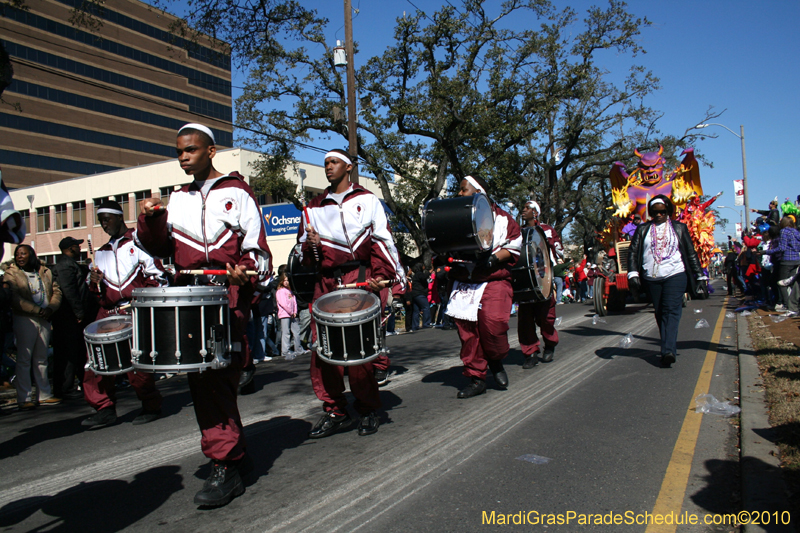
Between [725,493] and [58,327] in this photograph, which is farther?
[58,327]

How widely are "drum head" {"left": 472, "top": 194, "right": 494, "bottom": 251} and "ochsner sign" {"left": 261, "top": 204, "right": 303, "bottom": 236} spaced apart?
31286mm

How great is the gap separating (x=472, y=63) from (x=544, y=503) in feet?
78.6

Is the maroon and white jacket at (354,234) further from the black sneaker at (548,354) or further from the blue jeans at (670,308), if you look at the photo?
the blue jeans at (670,308)

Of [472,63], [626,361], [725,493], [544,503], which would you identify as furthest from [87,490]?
[472,63]

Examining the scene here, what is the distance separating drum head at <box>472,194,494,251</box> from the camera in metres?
5.40

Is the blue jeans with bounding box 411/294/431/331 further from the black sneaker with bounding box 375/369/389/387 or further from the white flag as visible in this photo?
the white flag

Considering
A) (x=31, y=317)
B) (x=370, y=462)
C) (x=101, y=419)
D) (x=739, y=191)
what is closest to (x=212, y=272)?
(x=370, y=462)

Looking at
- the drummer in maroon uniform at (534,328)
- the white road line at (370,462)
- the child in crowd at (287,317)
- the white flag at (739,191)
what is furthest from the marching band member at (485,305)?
the white flag at (739,191)

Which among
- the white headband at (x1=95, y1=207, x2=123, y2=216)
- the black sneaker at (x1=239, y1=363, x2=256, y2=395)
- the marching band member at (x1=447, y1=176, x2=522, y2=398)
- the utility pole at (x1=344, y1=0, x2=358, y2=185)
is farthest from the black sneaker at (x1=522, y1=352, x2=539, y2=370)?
the utility pole at (x1=344, y1=0, x2=358, y2=185)

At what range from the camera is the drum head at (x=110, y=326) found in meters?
5.10

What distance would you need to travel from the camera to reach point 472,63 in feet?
82.5

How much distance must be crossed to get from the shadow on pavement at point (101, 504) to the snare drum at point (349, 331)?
126 centimetres

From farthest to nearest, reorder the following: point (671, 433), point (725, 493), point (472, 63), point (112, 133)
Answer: point (112, 133) → point (472, 63) → point (671, 433) → point (725, 493)

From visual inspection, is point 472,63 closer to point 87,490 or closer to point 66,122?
point 87,490
